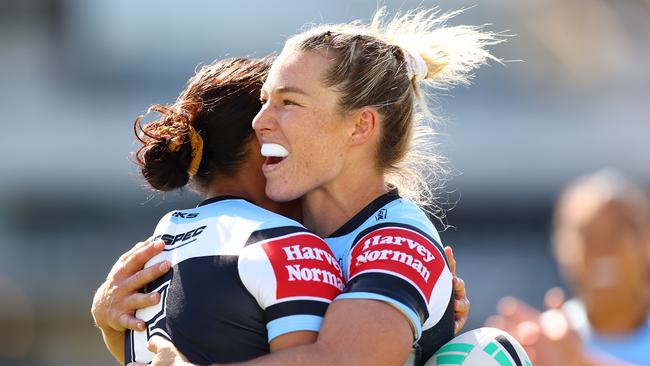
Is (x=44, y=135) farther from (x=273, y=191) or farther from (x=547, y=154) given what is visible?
(x=273, y=191)

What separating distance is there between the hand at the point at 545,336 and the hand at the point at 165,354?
4.20 feet

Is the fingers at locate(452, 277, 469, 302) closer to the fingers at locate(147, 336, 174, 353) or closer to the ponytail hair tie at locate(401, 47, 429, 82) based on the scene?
the ponytail hair tie at locate(401, 47, 429, 82)

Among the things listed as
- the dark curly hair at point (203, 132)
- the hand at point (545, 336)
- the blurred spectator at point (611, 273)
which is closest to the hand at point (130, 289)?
the dark curly hair at point (203, 132)

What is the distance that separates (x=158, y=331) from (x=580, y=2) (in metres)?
10.0

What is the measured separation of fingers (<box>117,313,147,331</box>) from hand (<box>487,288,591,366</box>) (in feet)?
4.11

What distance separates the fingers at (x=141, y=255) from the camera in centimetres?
280

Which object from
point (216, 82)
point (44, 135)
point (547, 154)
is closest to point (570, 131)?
point (547, 154)

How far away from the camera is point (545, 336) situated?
3.58 metres

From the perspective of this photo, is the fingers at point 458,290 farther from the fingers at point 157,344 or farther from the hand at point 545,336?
the fingers at point 157,344

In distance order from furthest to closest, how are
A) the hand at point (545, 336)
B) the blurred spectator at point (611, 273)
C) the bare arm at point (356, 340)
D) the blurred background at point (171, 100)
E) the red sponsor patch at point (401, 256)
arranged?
the blurred background at point (171, 100) < the blurred spectator at point (611, 273) < the hand at point (545, 336) < the red sponsor patch at point (401, 256) < the bare arm at point (356, 340)

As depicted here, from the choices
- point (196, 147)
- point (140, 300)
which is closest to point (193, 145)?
point (196, 147)

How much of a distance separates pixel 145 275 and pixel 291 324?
19.2 inches

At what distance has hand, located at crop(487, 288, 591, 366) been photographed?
139 inches

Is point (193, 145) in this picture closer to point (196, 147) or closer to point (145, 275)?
point (196, 147)
